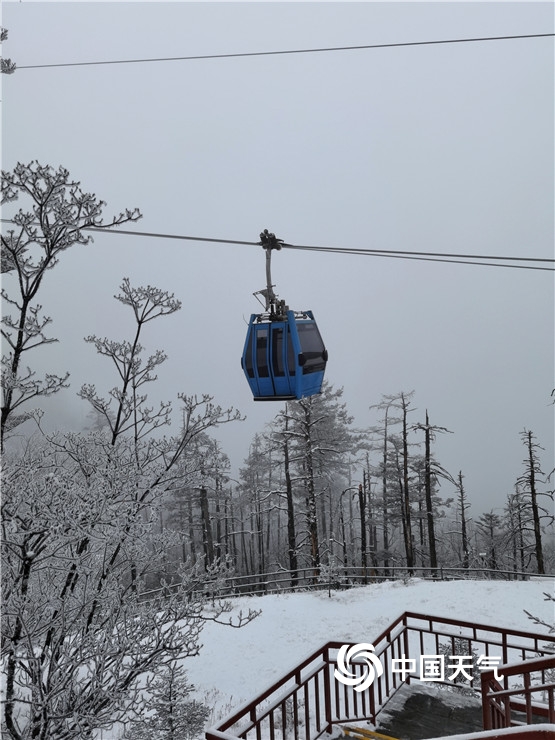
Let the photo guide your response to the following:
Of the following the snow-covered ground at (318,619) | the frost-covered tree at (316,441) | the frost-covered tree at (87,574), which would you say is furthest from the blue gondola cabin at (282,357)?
the frost-covered tree at (316,441)

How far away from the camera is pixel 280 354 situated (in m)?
7.15

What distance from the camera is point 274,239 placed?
6020 millimetres

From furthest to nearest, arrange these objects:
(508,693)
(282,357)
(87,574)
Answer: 1. (282,357)
2. (87,574)
3. (508,693)

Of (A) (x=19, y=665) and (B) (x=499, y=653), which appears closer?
(A) (x=19, y=665)

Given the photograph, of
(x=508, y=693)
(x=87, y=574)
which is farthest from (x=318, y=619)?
(x=508, y=693)

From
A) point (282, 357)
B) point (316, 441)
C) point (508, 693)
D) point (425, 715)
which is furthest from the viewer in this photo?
point (316, 441)

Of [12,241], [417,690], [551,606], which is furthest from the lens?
[551,606]

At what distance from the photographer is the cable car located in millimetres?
7102

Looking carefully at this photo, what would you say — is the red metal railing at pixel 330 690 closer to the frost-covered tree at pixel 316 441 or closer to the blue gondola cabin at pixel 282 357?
the blue gondola cabin at pixel 282 357

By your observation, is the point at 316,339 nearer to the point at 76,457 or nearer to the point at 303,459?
the point at 76,457

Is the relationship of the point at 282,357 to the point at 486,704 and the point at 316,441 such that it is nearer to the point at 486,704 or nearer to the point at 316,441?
the point at 486,704

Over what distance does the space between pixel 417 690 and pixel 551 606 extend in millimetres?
13021

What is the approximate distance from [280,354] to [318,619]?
45.3ft

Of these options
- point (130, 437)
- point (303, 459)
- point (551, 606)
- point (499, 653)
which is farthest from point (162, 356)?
point (303, 459)
